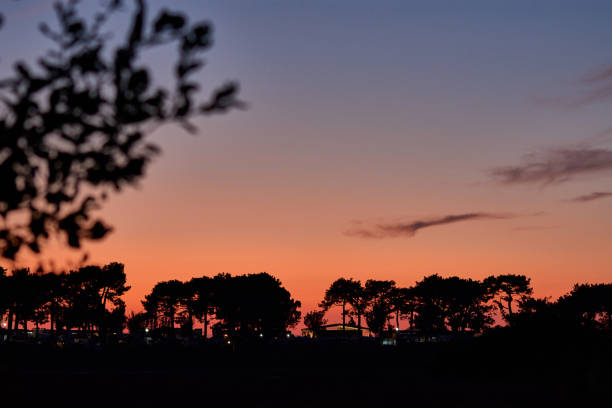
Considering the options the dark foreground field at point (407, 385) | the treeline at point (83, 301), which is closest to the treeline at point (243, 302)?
the treeline at point (83, 301)

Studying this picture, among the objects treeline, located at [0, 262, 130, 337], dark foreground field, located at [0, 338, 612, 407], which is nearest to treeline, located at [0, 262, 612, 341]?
treeline, located at [0, 262, 130, 337]

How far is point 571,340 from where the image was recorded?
27.1m

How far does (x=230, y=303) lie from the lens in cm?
10975

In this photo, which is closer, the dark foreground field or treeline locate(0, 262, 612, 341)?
the dark foreground field

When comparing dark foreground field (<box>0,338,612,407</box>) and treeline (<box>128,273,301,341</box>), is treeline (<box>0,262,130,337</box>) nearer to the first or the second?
treeline (<box>128,273,301,341</box>)

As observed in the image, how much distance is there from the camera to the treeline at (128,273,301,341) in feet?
357

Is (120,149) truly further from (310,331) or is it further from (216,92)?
(310,331)

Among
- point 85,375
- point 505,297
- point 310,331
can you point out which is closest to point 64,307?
point 310,331

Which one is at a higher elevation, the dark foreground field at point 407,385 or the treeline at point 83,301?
the treeline at point 83,301

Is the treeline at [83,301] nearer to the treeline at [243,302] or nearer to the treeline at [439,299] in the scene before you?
the treeline at [243,302]

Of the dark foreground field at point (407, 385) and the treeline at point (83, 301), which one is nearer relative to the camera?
the dark foreground field at point (407, 385)

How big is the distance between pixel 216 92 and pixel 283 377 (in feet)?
75.4

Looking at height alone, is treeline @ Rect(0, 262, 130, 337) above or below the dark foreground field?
above

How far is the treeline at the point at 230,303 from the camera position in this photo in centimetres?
10894
